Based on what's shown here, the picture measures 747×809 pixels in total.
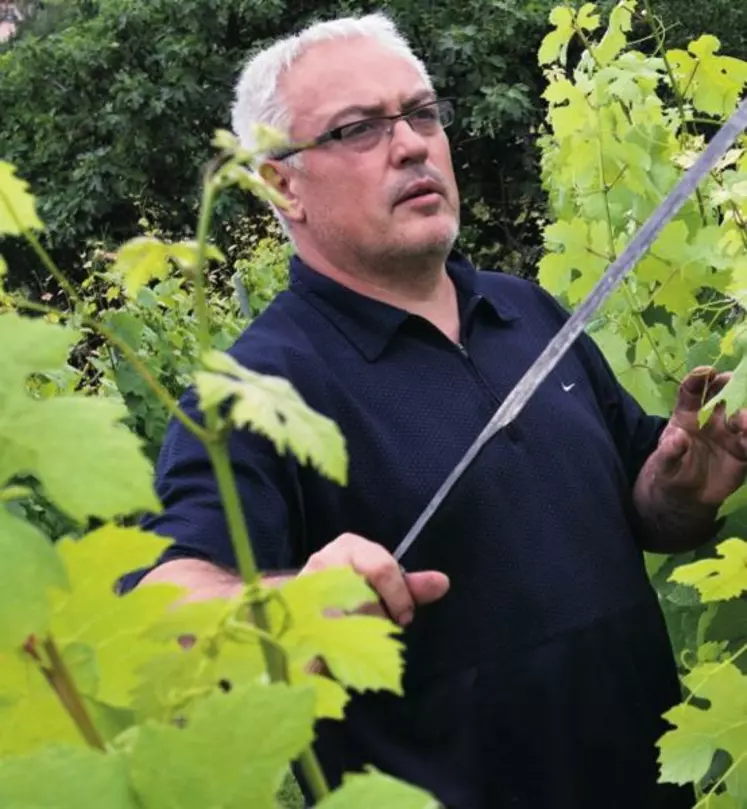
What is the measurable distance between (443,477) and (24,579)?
3.83 ft

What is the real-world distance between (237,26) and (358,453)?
10276 millimetres

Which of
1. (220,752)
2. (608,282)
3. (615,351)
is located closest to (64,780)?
(220,752)

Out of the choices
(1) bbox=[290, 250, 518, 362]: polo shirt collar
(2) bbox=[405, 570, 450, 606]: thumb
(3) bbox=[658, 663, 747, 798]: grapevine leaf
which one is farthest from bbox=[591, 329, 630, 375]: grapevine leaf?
(2) bbox=[405, 570, 450, 606]: thumb

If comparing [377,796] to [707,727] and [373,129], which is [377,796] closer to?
[707,727]

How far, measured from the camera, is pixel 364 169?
1.75m

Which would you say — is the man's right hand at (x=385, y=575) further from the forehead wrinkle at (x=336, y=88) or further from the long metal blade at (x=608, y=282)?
the forehead wrinkle at (x=336, y=88)

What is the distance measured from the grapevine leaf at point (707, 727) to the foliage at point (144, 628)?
75 centimetres

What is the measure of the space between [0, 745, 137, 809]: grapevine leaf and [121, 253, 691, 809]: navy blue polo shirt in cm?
100

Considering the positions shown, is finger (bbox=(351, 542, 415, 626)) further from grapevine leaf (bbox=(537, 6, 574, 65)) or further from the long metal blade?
grapevine leaf (bbox=(537, 6, 574, 65))

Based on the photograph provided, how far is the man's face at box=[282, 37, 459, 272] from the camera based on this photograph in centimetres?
170

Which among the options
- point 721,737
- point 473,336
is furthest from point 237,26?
point 721,737

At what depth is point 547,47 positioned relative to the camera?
232 cm

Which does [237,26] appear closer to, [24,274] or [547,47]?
[24,274]

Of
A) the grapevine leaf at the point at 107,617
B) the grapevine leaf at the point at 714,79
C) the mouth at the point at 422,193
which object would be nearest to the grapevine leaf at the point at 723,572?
the grapevine leaf at the point at 107,617
